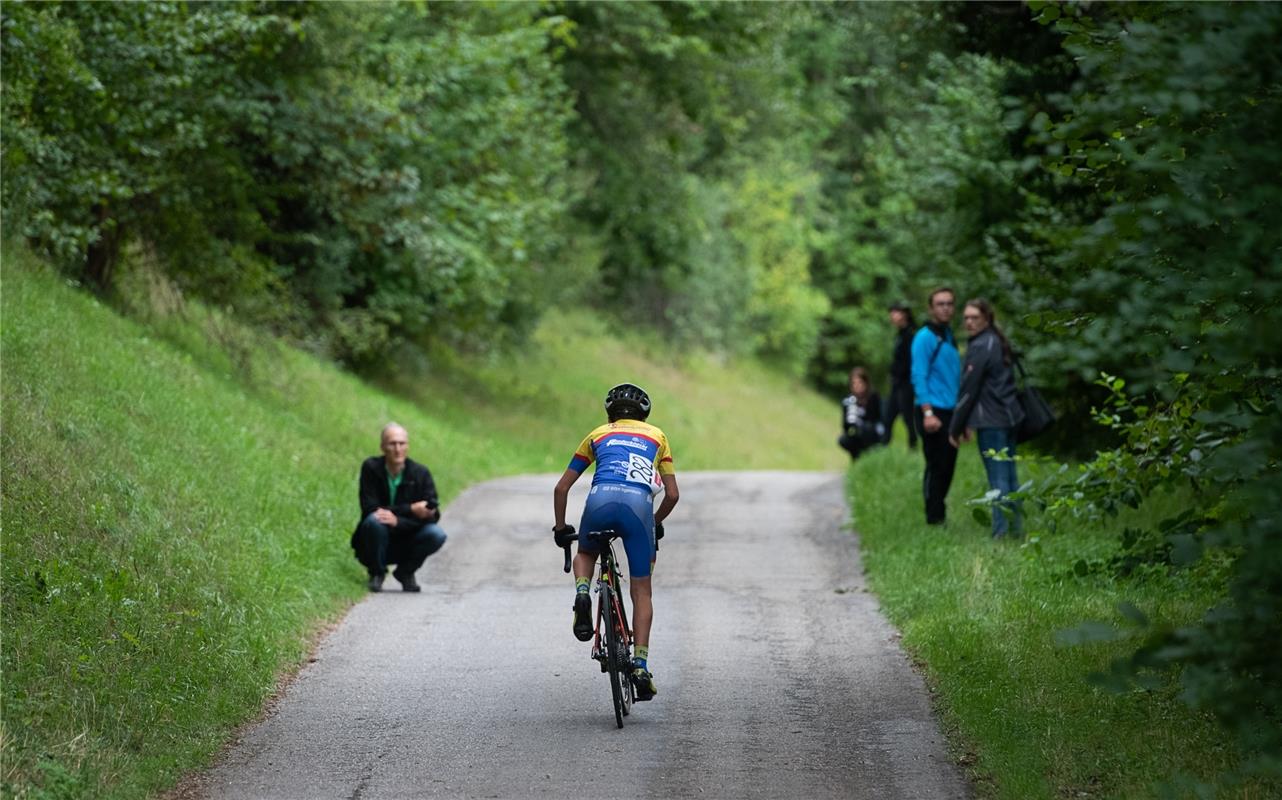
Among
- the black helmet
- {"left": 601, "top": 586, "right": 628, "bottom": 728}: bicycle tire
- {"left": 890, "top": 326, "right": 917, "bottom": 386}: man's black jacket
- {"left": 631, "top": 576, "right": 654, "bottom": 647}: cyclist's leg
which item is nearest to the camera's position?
{"left": 601, "top": 586, "right": 628, "bottom": 728}: bicycle tire

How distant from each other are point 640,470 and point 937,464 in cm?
624

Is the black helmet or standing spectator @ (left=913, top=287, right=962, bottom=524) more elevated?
the black helmet

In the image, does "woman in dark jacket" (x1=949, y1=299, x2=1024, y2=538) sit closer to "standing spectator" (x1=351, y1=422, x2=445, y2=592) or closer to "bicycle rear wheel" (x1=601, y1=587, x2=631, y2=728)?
"standing spectator" (x1=351, y1=422, x2=445, y2=592)

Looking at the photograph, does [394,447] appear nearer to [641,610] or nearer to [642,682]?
[641,610]

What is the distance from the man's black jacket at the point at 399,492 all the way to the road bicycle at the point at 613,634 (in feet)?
14.2

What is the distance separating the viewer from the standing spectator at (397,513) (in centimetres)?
1355

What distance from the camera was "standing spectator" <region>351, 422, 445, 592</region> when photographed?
533 inches

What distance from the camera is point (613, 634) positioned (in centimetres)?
899

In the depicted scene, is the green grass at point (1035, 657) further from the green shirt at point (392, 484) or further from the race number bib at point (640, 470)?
the green shirt at point (392, 484)

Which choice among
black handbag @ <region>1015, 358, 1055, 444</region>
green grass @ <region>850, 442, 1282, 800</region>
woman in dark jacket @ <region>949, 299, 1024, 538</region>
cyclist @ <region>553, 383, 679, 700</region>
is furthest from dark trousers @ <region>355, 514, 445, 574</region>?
black handbag @ <region>1015, 358, 1055, 444</region>

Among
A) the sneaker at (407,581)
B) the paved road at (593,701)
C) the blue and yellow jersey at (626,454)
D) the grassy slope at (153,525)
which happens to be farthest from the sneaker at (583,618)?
the sneaker at (407,581)

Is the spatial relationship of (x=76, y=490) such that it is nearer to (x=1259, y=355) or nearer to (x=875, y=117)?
(x=1259, y=355)

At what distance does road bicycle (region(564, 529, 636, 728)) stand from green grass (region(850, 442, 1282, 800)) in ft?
5.61

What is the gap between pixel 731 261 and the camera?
1929 inches
